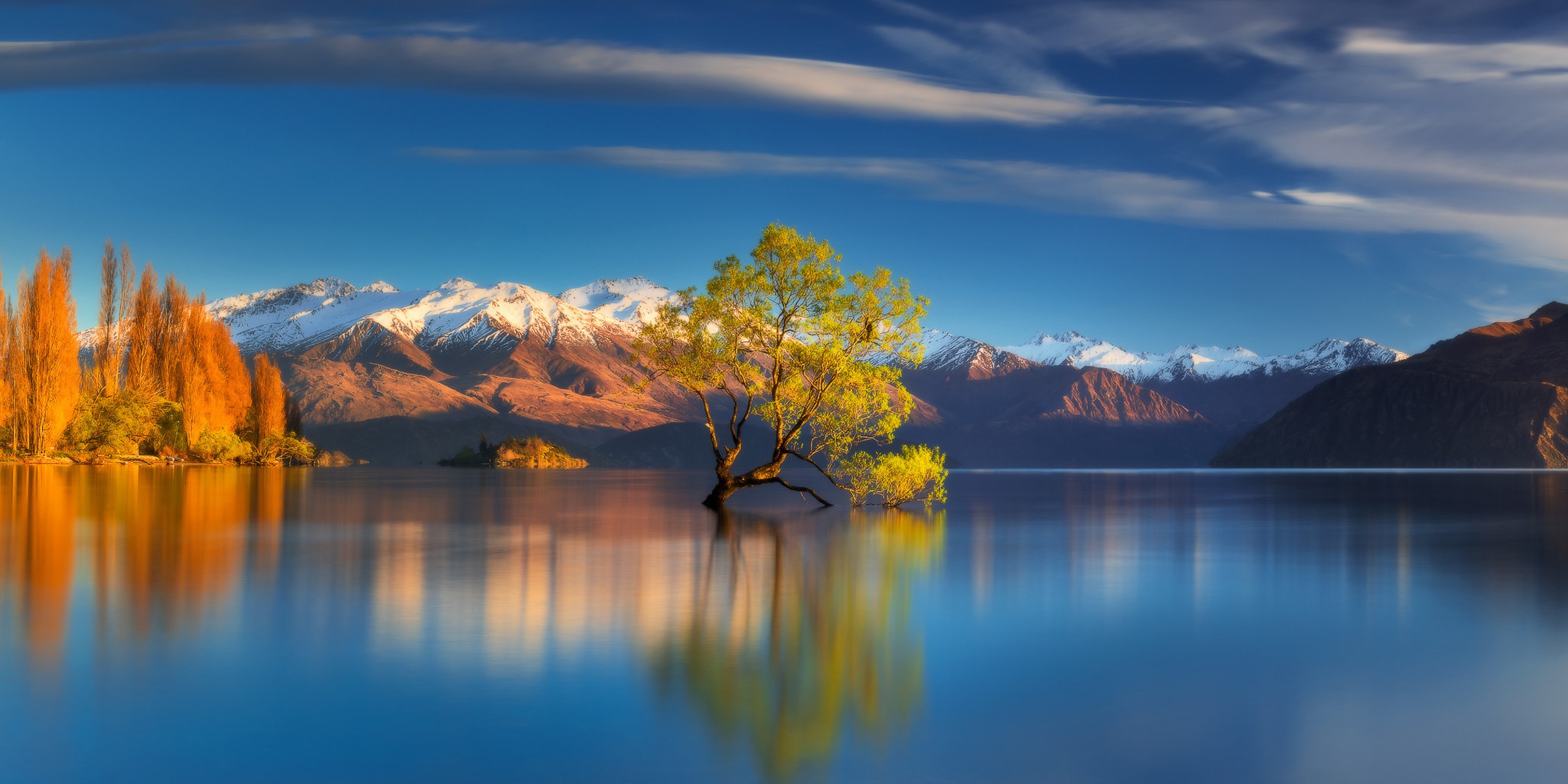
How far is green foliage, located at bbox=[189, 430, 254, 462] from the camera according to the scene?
11262cm

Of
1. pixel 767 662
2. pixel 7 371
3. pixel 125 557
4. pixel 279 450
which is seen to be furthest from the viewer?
pixel 279 450

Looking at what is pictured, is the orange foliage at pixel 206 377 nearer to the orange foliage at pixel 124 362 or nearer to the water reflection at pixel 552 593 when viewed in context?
the orange foliage at pixel 124 362

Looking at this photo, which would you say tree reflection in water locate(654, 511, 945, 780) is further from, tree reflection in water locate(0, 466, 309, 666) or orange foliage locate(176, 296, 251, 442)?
orange foliage locate(176, 296, 251, 442)

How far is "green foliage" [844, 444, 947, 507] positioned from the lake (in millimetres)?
16943

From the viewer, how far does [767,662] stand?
11.3 meters

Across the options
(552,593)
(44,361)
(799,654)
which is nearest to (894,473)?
(552,593)

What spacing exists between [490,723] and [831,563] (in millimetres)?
13402

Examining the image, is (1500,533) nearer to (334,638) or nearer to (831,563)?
(831,563)

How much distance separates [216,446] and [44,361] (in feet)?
76.6

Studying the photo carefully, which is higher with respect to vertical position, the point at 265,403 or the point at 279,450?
the point at 265,403

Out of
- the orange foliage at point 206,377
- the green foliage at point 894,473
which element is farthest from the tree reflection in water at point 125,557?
the orange foliage at point 206,377

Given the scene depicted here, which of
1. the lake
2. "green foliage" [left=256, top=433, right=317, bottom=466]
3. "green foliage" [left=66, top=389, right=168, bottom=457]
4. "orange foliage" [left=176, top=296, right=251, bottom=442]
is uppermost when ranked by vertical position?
"orange foliage" [left=176, top=296, right=251, bottom=442]

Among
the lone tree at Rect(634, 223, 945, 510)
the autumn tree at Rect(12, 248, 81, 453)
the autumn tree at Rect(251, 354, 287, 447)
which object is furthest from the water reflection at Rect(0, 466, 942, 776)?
the autumn tree at Rect(251, 354, 287, 447)

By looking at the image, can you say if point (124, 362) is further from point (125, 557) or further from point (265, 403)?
point (125, 557)
